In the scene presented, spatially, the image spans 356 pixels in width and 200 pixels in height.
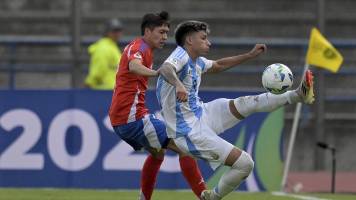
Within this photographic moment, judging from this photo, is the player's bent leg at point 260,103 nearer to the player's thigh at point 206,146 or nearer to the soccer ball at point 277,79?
the soccer ball at point 277,79

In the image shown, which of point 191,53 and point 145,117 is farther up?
point 191,53

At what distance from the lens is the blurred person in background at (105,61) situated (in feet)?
50.0

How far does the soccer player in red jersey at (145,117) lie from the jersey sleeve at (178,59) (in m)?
0.77

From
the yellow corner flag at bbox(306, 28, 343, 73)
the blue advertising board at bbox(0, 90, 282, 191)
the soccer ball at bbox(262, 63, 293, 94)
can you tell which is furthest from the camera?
the yellow corner flag at bbox(306, 28, 343, 73)

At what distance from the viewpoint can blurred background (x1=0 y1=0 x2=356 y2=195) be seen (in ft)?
50.7

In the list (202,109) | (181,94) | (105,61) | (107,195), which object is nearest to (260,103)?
(202,109)

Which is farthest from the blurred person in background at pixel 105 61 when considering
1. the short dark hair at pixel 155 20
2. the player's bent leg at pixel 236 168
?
the player's bent leg at pixel 236 168

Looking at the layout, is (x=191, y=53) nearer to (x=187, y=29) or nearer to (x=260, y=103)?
(x=187, y=29)

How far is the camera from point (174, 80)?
352 inches

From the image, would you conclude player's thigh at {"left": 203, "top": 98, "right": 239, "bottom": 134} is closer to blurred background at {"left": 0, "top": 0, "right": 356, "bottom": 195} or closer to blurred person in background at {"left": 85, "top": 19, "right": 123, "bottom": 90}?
blurred background at {"left": 0, "top": 0, "right": 356, "bottom": 195}

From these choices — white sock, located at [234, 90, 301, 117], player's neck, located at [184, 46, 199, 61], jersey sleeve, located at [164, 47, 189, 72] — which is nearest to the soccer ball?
white sock, located at [234, 90, 301, 117]

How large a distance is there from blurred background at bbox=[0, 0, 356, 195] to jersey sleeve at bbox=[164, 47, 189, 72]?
504 centimetres

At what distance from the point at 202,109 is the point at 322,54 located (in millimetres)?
4798

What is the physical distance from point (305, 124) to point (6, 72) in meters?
4.56
